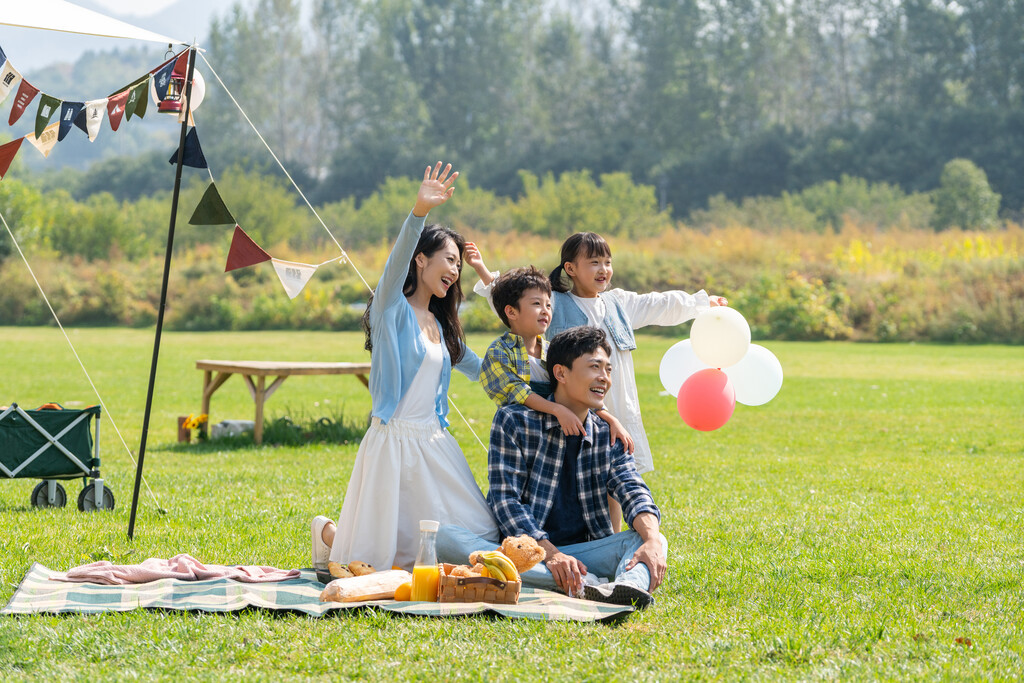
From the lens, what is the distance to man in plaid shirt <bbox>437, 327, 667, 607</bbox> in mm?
4199

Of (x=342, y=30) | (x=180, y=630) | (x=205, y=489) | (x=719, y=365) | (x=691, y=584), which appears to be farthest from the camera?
(x=342, y=30)

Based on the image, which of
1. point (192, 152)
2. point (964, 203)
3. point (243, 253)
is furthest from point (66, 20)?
point (964, 203)

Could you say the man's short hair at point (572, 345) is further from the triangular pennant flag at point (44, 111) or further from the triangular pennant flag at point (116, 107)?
the triangular pennant flag at point (44, 111)

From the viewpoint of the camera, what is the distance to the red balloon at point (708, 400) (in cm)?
509

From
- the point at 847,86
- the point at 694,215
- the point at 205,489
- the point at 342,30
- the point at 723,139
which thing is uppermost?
the point at 342,30

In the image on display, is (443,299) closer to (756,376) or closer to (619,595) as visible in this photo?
(619,595)

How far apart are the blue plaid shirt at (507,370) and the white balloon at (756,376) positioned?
4.53ft

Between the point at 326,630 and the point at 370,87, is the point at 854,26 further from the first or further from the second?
the point at 326,630

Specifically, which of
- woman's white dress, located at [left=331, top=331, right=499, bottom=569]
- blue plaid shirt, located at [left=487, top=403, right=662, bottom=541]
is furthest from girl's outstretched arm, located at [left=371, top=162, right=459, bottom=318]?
blue plaid shirt, located at [left=487, top=403, right=662, bottom=541]

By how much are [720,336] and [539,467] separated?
49.7 inches

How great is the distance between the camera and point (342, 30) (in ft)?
229

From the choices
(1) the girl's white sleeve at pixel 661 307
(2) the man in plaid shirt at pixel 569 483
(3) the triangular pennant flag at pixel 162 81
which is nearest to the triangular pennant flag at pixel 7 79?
(3) the triangular pennant flag at pixel 162 81

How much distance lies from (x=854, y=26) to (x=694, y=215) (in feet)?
65.6

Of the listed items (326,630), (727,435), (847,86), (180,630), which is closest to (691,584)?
(326,630)
